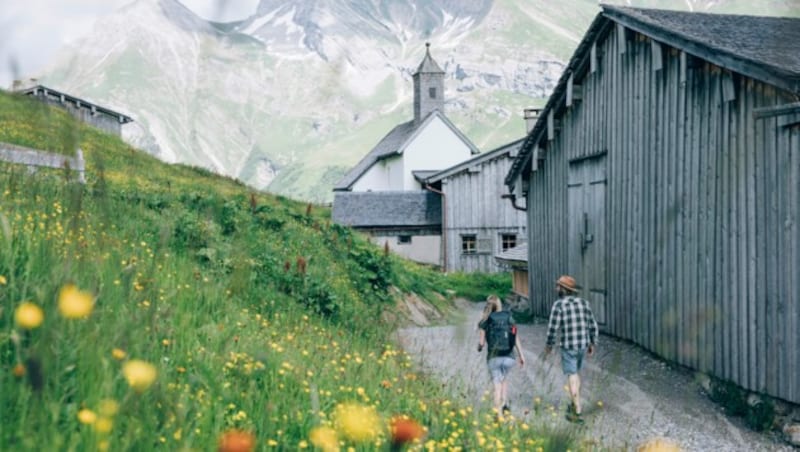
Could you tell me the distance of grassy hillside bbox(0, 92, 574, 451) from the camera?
7.50ft

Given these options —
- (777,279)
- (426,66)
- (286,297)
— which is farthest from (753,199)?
(426,66)

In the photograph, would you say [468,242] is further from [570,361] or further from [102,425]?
[102,425]

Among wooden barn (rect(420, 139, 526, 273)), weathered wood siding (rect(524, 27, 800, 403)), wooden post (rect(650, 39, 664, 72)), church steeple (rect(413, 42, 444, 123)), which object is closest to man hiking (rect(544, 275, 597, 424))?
weathered wood siding (rect(524, 27, 800, 403))

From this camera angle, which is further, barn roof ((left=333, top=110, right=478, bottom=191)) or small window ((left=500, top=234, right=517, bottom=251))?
barn roof ((left=333, top=110, right=478, bottom=191))

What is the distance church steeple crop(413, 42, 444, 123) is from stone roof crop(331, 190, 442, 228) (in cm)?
1319

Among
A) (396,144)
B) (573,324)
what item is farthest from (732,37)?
(396,144)

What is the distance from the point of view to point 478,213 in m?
34.8

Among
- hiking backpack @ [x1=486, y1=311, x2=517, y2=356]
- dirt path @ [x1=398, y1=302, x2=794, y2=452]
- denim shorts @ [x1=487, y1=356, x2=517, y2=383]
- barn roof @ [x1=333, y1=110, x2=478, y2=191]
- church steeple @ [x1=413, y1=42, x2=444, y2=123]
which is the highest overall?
church steeple @ [x1=413, y1=42, x2=444, y2=123]

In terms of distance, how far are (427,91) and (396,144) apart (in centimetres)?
415

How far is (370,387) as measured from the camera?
5414 millimetres

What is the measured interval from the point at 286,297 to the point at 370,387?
241 inches

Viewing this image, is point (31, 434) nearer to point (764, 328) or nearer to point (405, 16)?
point (405, 16)

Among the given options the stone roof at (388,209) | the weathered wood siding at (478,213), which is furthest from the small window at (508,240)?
the stone roof at (388,209)

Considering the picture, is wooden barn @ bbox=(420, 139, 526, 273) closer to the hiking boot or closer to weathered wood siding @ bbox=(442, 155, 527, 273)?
weathered wood siding @ bbox=(442, 155, 527, 273)
